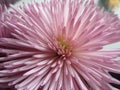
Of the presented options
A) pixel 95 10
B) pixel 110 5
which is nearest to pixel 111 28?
pixel 95 10

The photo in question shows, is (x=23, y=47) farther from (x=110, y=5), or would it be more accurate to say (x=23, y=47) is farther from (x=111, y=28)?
(x=110, y=5)

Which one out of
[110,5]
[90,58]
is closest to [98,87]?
[90,58]

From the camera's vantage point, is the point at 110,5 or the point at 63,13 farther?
the point at 110,5

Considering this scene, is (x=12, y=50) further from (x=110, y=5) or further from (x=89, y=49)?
(x=110, y=5)

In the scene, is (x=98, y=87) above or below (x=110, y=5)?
below

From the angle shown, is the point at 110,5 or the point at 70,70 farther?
the point at 110,5
